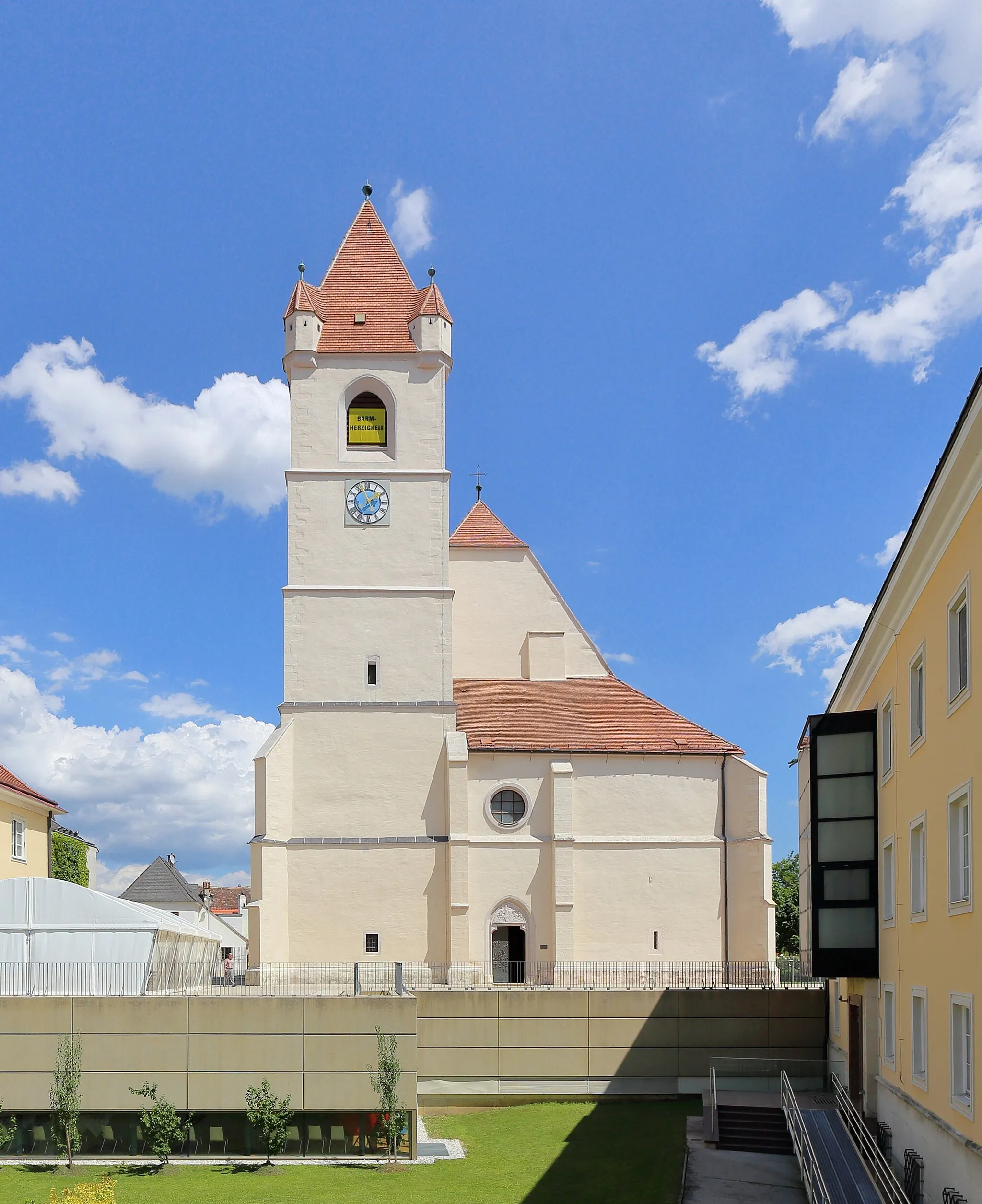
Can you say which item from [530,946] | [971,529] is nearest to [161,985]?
[530,946]

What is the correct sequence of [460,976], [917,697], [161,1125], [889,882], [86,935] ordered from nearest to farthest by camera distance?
[917,697], [889,882], [161,1125], [86,935], [460,976]

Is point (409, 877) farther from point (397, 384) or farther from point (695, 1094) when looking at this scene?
point (397, 384)

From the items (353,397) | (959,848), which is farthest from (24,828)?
(959,848)

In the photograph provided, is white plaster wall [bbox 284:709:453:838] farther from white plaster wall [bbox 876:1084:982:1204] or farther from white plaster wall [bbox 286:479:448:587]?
white plaster wall [bbox 876:1084:982:1204]

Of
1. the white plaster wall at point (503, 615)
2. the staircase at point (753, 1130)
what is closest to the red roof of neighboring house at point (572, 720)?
the white plaster wall at point (503, 615)

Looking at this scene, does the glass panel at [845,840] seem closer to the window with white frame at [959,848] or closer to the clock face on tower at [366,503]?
the window with white frame at [959,848]

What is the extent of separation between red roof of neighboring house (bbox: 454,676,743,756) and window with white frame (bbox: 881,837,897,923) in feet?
71.1

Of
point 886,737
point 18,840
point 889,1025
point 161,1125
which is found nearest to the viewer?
point 889,1025

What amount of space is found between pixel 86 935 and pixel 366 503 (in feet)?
63.9

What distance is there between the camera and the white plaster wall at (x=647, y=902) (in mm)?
45406

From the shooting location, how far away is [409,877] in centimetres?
4462

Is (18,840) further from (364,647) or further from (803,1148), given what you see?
(803,1148)

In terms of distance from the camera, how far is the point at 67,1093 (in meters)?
29.0

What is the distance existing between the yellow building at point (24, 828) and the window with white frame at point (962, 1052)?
30.3 metres
